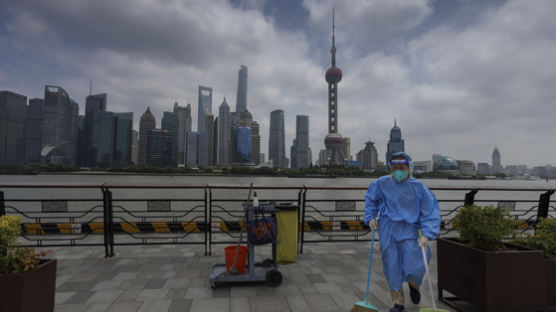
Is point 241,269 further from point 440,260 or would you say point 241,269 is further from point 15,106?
point 15,106

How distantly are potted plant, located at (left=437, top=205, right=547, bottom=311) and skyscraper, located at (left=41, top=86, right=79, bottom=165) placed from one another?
13553 cm

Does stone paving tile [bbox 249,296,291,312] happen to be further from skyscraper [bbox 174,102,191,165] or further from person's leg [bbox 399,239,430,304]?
skyscraper [bbox 174,102,191,165]

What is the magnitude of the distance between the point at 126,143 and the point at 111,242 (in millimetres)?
149659

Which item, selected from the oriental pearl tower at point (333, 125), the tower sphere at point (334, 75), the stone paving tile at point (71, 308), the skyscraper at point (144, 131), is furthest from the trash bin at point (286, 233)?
the tower sphere at point (334, 75)

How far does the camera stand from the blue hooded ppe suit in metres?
2.73

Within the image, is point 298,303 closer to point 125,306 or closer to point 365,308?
point 365,308

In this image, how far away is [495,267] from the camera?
A: 8.09 ft

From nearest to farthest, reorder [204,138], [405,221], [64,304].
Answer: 1. [405,221]
2. [64,304]
3. [204,138]

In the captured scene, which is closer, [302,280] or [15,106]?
[302,280]

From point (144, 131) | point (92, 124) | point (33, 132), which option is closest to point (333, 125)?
point (144, 131)

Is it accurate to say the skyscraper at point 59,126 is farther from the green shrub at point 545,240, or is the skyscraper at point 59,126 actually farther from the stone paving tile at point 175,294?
the green shrub at point 545,240

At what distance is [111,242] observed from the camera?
475cm

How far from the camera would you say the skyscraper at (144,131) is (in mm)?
131125

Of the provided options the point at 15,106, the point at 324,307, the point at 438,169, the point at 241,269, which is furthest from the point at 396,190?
the point at 15,106
